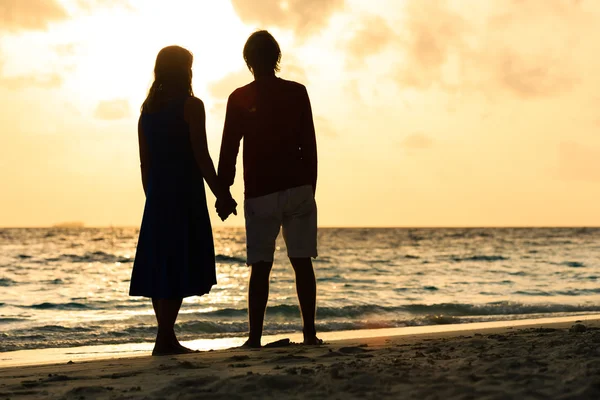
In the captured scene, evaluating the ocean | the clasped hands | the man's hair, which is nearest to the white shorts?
the clasped hands

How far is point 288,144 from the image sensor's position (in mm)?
4770

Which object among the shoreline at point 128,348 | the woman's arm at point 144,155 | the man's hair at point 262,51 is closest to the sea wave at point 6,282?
the shoreline at point 128,348

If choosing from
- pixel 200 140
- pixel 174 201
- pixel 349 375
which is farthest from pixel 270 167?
pixel 349 375

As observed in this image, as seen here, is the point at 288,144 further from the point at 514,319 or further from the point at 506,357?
the point at 514,319

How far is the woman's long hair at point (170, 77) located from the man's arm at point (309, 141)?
778 mm

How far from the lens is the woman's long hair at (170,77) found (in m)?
4.75

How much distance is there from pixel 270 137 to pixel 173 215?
829mm

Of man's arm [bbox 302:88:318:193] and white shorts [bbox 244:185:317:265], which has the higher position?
man's arm [bbox 302:88:318:193]

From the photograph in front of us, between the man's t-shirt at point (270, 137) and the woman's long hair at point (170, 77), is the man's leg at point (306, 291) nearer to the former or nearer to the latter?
the man's t-shirt at point (270, 137)

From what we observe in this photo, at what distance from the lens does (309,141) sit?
4824mm

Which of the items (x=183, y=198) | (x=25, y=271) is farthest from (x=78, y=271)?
(x=183, y=198)

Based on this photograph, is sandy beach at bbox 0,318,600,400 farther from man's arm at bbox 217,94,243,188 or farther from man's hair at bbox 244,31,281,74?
man's hair at bbox 244,31,281,74

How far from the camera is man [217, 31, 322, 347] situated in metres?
4.72

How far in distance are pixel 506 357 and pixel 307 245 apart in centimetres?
155
